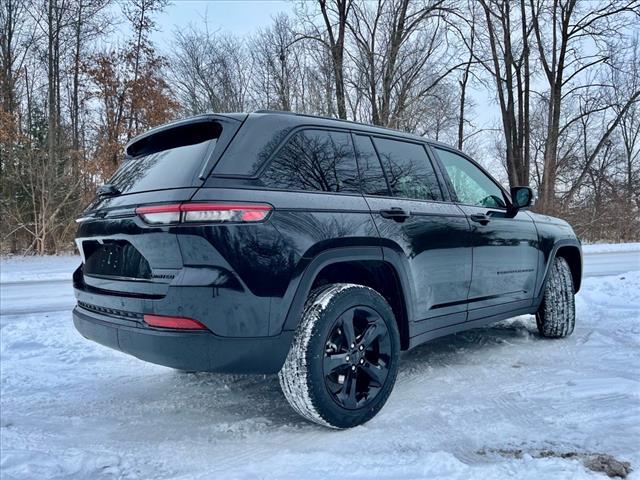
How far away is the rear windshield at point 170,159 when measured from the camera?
2338 mm

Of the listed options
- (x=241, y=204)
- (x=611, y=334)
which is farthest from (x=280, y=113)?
(x=611, y=334)

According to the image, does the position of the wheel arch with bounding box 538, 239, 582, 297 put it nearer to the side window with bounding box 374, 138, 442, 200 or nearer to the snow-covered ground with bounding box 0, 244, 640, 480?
the snow-covered ground with bounding box 0, 244, 640, 480

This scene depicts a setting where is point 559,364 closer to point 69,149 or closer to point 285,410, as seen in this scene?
point 285,410

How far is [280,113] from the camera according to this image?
264 cm

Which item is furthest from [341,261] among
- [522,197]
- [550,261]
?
[550,261]

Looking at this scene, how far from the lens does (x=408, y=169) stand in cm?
324

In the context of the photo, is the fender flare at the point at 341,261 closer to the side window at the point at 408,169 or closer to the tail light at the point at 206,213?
the tail light at the point at 206,213

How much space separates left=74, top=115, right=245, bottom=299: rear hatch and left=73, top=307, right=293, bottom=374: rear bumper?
20 cm

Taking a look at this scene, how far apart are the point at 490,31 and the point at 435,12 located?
13.7ft

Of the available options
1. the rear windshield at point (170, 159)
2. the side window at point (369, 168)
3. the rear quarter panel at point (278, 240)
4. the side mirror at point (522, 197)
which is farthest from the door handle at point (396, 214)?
the side mirror at point (522, 197)

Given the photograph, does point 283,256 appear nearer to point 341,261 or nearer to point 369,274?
point 341,261

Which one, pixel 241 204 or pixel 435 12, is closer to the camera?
pixel 241 204

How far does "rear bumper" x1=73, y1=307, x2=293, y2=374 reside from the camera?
83.9 inches

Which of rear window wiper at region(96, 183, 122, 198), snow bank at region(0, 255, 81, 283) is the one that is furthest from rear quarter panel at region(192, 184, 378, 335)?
snow bank at region(0, 255, 81, 283)
